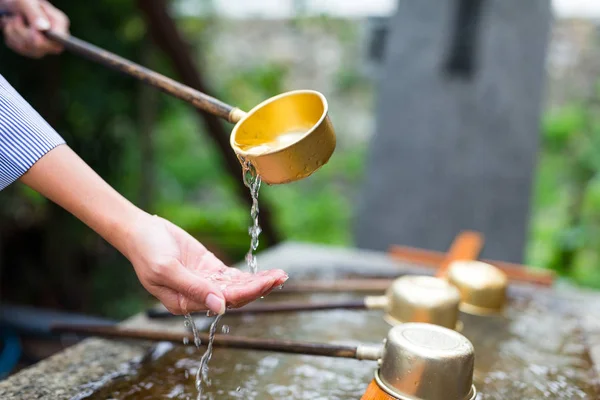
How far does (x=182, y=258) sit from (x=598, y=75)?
353 inches

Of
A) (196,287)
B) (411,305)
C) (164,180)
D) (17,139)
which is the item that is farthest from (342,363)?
(164,180)

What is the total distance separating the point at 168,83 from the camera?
1.86 metres

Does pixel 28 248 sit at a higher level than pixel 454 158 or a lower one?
lower

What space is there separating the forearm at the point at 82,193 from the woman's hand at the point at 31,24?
121 cm

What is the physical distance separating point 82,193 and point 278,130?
2.09 feet

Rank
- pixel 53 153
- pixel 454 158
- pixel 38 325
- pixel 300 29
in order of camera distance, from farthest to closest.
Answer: pixel 300 29 → pixel 454 158 → pixel 38 325 → pixel 53 153

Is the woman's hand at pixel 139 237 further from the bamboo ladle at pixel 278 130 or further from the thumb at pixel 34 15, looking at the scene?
Answer: the thumb at pixel 34 15

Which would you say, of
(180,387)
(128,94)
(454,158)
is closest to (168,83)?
(180,387)

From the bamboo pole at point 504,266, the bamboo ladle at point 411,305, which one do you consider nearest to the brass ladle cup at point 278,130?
the bamboo ladle at point 411,305

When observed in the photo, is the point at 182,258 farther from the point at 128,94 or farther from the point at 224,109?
the point at 128,94

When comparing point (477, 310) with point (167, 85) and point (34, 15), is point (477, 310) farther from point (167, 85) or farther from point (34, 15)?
point (34, 15)

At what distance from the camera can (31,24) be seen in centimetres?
239

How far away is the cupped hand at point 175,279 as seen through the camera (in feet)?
4.41

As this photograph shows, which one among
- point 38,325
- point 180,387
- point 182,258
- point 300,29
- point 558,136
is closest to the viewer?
point 182,258
